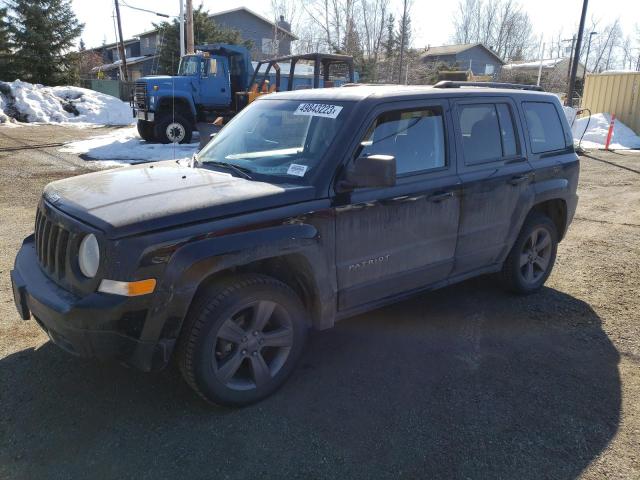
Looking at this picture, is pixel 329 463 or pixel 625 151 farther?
pixel 625 151

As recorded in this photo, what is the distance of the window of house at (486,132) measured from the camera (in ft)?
13.2

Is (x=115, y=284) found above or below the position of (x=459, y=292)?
above

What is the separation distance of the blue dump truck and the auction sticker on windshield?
10951 millimetres

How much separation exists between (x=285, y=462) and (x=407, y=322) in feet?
6.34

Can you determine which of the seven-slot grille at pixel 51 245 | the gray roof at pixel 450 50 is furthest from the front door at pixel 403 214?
the gray roof at pixel 450 50

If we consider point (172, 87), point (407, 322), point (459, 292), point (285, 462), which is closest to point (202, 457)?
point (285, 462)

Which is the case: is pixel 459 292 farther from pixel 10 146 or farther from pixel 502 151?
pixel 10 146

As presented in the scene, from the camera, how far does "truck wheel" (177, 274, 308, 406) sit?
9.34 ft

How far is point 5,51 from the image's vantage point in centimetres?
3075

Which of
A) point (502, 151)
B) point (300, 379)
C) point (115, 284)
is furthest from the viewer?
point (502, 151)

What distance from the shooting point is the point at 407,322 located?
434 cm

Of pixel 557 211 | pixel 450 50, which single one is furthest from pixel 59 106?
pixel 450 50

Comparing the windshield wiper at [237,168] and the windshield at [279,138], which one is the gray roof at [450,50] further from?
the windshield wiper at [237,168]

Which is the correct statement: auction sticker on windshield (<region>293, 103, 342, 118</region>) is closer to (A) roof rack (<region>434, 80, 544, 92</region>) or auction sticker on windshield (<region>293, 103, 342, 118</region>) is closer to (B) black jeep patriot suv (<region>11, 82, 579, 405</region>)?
(B) black jeep patriot suv (<region>11, 82, 579, 405</region>)
